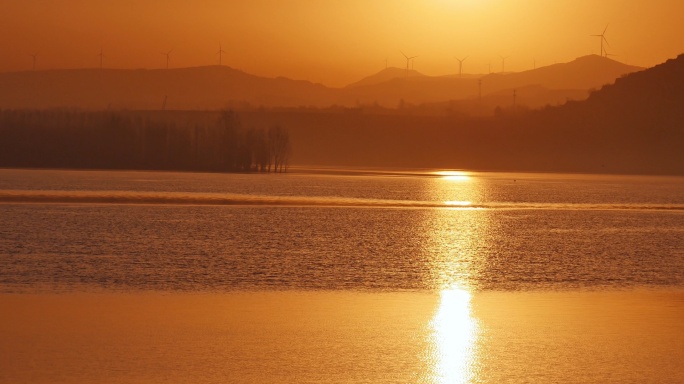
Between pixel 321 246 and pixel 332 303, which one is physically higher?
pixel 332 303

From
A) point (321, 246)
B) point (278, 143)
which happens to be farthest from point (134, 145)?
point (321, 246)

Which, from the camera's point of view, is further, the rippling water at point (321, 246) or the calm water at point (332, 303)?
the rippling water at point (321, 246)

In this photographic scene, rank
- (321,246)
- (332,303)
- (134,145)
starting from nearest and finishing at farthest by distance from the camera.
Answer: (332,303) < (321,246) < (134,145)

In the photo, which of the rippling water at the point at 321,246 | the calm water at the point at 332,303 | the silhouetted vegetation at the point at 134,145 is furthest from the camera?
the silhouetted vegetation at the point at 134,145

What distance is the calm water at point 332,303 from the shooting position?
15266mm

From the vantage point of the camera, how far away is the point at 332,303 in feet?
70.7

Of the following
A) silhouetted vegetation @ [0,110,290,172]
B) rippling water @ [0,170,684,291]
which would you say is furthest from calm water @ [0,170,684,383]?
silhouetted vegetation @ [0,110,290,172]

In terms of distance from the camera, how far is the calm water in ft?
50.1

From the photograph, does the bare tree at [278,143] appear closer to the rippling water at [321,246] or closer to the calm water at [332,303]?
the rippling water at [321,246]

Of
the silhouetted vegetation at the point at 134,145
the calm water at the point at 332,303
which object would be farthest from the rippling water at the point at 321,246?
the silhouetted vegetation at the point at 134,145

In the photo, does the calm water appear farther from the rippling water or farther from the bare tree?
the bare tree

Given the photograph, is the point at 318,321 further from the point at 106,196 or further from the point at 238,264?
the point at 106,196

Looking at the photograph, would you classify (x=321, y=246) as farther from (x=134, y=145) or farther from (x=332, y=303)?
(x=134, y=145)

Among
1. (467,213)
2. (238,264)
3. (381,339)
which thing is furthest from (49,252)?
(467,213)
